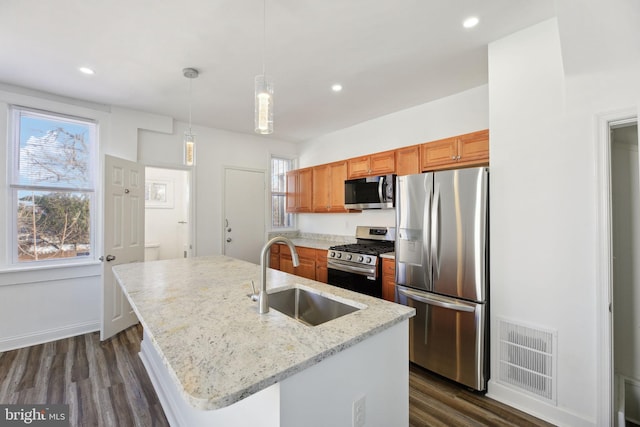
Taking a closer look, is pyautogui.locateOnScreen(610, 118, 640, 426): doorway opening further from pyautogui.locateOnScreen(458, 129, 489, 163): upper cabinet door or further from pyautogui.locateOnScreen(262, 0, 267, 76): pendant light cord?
pyautogui.locateOnScreen(262, 0, 267, 76): pendant light cord

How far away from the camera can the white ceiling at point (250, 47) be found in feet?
6.03

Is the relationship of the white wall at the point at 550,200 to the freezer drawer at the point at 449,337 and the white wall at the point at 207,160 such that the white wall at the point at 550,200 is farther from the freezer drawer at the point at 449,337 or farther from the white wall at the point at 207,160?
the white wall at the point at 207,160

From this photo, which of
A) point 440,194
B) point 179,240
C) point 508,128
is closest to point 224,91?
point 440,194

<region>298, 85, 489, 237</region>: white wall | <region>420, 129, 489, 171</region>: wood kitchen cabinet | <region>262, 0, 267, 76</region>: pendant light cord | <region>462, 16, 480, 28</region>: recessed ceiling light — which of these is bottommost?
<region>420, 129, 489, 171</region>: wood kitchen cabinet

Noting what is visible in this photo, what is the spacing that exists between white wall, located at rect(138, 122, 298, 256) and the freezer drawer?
9.90ft

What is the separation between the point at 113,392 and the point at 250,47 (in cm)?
291

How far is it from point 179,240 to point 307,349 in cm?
555

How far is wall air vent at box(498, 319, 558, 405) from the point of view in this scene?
1.92 meters

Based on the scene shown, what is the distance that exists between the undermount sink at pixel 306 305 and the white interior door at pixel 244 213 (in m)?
3.01

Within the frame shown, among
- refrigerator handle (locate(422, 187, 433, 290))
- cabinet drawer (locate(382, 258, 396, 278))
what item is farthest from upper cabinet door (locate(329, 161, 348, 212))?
refrigerator handle (locate(422, 187, 433, 290))

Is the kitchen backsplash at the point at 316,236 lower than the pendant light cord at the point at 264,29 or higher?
lower

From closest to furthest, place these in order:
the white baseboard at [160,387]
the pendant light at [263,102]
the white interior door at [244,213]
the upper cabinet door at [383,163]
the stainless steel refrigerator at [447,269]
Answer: the pendant light at [263,102]
the white baseboard at [160,387]
the stainless steel refrigerator at [447,269]
the upper cabinet door at [383,163]
the white interior door at [244,213]

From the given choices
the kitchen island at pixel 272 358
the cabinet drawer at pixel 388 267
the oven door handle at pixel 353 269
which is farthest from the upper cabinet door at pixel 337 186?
the kitchen island at pixel 272 358

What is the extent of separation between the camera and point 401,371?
4.48 ft
